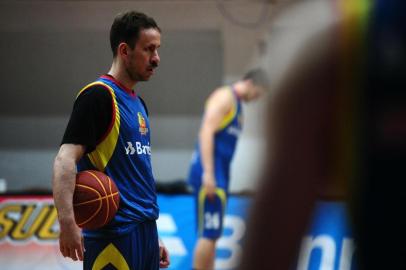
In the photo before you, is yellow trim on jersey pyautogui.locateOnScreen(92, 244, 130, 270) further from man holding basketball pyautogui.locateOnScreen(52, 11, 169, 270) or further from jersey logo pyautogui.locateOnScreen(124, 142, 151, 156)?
jersey logo pyautogui.locateOnScreen(124, 142, 151, 156)

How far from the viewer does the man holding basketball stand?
284 cm

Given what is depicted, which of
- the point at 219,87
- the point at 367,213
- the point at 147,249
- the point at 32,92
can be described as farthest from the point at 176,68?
the point at 367,213

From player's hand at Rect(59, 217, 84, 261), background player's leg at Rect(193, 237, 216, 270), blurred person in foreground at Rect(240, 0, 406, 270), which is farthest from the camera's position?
background player's leg at Rect(193, 237, 216, 270)

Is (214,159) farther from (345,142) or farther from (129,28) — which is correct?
(345,142)

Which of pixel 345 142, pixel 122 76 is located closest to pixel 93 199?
pixel 122 76

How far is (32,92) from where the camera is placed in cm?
640

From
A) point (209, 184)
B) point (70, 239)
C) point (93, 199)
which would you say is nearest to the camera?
point (70, 239)

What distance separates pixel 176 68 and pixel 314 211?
529 cm

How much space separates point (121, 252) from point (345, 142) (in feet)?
6.35

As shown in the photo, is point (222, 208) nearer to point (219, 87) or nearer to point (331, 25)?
point (219, 87)

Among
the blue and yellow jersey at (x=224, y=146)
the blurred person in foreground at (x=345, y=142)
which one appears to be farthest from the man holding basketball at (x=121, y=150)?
the blue and yellow jersey at (x=224, y=146)

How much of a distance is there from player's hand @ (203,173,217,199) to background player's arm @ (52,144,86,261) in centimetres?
267

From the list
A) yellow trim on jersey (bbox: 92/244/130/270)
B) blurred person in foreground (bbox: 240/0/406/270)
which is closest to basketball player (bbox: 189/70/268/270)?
yellow trim on jersey (bbox: 92/244/130/270)

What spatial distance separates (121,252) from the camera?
297 centimetres
